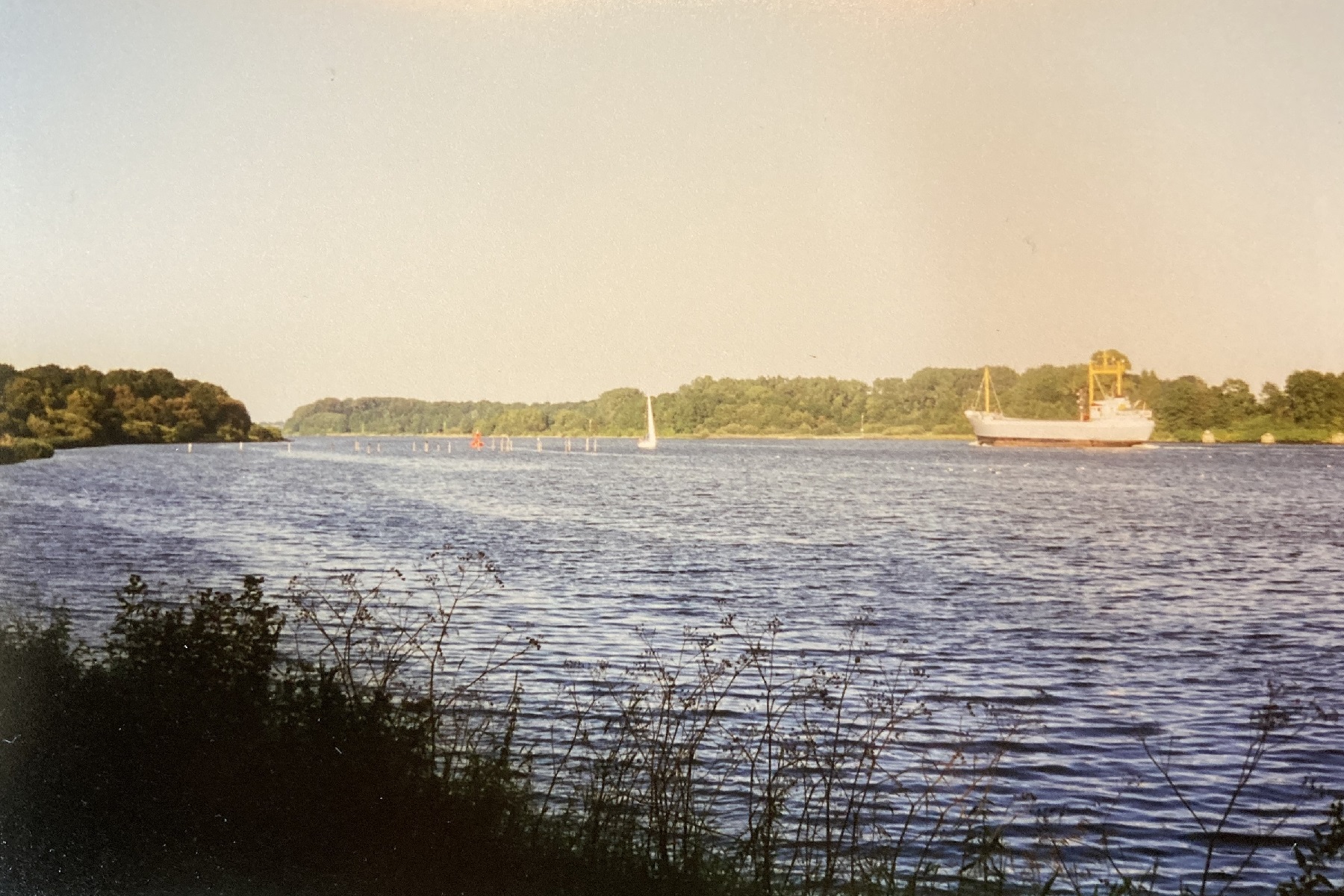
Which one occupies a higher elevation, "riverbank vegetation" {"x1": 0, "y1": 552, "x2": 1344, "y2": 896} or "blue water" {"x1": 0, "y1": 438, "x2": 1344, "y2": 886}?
"riverbank vegetation" {"x1": 0, "y1": 552, "x2": 1344, "y2": 896}

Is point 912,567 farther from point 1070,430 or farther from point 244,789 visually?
point 1070,430

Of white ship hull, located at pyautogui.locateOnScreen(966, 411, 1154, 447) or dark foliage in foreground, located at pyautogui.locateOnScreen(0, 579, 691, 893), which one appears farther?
white ship hull, located at pyautogui.locateOnScreen(966, 411, 1154, 447)

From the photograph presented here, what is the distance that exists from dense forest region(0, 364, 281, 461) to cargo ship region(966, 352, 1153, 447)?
1491 inches

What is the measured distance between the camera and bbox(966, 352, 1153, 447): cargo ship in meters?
68.9

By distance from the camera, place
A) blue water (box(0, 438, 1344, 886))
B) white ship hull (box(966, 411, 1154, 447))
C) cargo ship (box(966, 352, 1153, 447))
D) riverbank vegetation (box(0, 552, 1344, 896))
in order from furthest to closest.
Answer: white ship hull (box(966, 411, 1154, 447)), cargo ship (box(966, 352, 1153, 447)), blue water (box(0, 438, 1344, 886)), riverbank vegetation (box(0, 552, 1344, 896))

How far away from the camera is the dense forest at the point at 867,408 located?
5559cm

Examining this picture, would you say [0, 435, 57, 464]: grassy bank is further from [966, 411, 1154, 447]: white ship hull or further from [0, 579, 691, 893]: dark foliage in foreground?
[966, 411, 1154, 447]: white ship hull

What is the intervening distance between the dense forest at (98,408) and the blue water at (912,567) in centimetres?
185

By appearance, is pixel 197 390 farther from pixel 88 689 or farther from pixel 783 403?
pixel 88 689

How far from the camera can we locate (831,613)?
1827 cm

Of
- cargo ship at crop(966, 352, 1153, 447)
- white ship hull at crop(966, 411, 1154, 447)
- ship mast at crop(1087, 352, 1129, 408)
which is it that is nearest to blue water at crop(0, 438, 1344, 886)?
ship mast at crop(1087, 352, 1129, 408)

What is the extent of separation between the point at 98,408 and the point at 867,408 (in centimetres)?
3089

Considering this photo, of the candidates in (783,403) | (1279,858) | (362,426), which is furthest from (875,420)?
(1279,858)

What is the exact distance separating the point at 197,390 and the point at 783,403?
2574 cm
